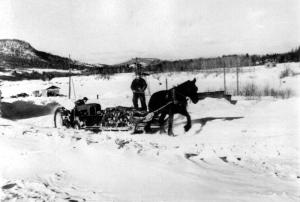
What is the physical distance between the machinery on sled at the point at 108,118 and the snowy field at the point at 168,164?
777 mm

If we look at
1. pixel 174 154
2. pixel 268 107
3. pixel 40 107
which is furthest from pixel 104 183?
pixel 40 107

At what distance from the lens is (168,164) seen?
8805 millimetres

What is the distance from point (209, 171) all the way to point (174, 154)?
1.42 meters

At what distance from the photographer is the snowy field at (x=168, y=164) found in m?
6.63

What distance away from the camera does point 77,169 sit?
7949mm

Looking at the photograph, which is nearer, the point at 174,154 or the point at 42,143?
the point at 174,154

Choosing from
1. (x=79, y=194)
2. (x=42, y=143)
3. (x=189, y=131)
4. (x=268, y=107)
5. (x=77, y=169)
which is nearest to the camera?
(x=79, y=194)

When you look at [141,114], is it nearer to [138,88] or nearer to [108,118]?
[108,118]

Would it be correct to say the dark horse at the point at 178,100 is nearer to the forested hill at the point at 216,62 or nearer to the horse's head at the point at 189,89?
the horse's head at the point at 189,89

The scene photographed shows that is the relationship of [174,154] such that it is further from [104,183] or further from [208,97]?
[208,97]

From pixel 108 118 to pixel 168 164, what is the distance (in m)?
7.14

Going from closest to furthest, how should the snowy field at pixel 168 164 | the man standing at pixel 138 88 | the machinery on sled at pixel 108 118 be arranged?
the snowy field at pixel 168 164, the machinery on sled at pixel 108 118, the man standing at pixel 138 88

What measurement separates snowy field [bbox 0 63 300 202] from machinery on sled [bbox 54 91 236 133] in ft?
2.55

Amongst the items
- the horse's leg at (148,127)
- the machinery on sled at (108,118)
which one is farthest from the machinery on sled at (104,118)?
the horse's leg at (148,127)
